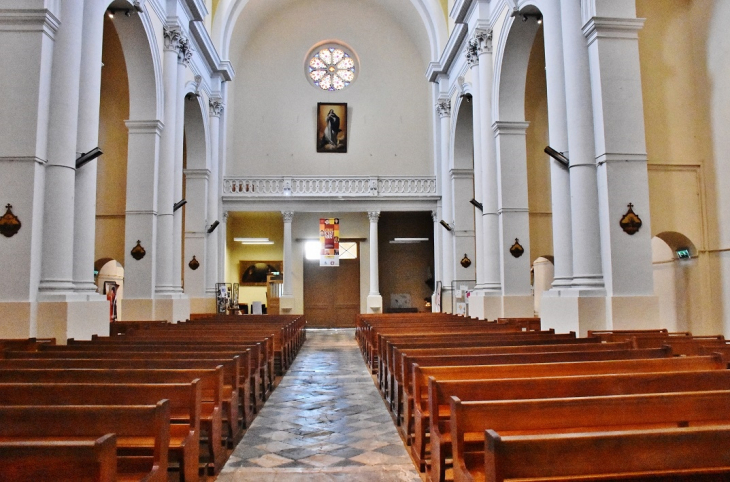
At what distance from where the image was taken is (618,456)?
1.93 metres

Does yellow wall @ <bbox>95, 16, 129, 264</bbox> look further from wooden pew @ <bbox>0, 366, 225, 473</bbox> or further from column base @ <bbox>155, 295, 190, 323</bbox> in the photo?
wooden pew @ <bbox>0, 366, 225, 473</bbox>

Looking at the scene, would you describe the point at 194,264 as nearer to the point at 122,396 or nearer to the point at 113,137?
the point at 113,137

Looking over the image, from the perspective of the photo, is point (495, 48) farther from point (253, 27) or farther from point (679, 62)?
point (253, 27)

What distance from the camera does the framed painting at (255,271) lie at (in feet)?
69.7

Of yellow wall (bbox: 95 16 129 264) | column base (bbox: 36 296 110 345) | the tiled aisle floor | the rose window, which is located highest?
the rose window

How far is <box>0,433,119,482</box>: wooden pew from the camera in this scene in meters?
1.86

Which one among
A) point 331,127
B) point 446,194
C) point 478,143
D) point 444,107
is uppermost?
point 331,127

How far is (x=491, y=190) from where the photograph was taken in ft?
39.3

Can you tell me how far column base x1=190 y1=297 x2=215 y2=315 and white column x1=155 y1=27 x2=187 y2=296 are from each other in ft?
13.1

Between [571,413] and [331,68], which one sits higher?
[331,68]

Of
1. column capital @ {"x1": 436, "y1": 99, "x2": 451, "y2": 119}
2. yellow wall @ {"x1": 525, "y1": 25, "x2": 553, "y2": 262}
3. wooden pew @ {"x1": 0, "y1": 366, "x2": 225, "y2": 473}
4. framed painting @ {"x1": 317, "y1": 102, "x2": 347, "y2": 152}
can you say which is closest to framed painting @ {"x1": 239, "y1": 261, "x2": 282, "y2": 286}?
framed painting @ {"x1": 317, "y1": 102, "x2": 347, "y2": 152}

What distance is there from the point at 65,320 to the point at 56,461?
5.75 meters

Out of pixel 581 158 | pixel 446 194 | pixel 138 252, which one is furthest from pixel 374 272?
pixel 581 158

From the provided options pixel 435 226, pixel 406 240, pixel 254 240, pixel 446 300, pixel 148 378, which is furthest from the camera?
pixel 406 240
